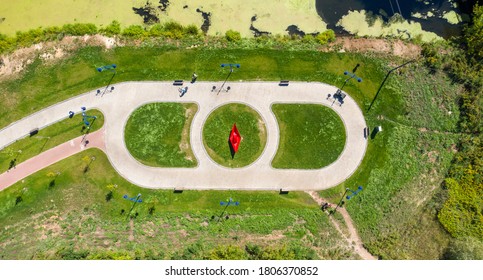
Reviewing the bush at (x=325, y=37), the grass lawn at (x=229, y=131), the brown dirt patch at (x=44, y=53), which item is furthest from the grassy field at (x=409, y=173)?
the brown dirt patch at (x=44, y=53)

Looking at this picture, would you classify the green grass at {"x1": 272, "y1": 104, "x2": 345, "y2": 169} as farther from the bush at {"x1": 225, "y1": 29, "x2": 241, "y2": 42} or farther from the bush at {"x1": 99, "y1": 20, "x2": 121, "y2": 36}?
the bush at {"x1": 99, "y1": 20, "x2": 121, "y2": 36}

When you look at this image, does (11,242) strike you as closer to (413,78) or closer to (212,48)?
(212,48)

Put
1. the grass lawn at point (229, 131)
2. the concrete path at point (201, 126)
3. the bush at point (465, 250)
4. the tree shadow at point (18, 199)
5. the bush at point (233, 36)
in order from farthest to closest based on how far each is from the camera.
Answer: the bush at point (233, 36) → the grass lawn at point (229, 131) → the concrete path at point (201, 126) → the tree shadow at point (18, 199) → the bush at point (465, 250)

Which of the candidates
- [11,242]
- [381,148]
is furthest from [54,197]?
[381,148]

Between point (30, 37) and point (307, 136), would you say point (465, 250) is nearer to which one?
point (307, 136)

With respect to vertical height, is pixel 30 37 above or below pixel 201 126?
below

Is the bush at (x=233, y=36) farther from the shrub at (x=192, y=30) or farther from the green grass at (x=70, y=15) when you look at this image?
the green grass at (x=70, y=15)

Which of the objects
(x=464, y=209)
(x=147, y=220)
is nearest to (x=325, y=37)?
(x=464, y=209)
